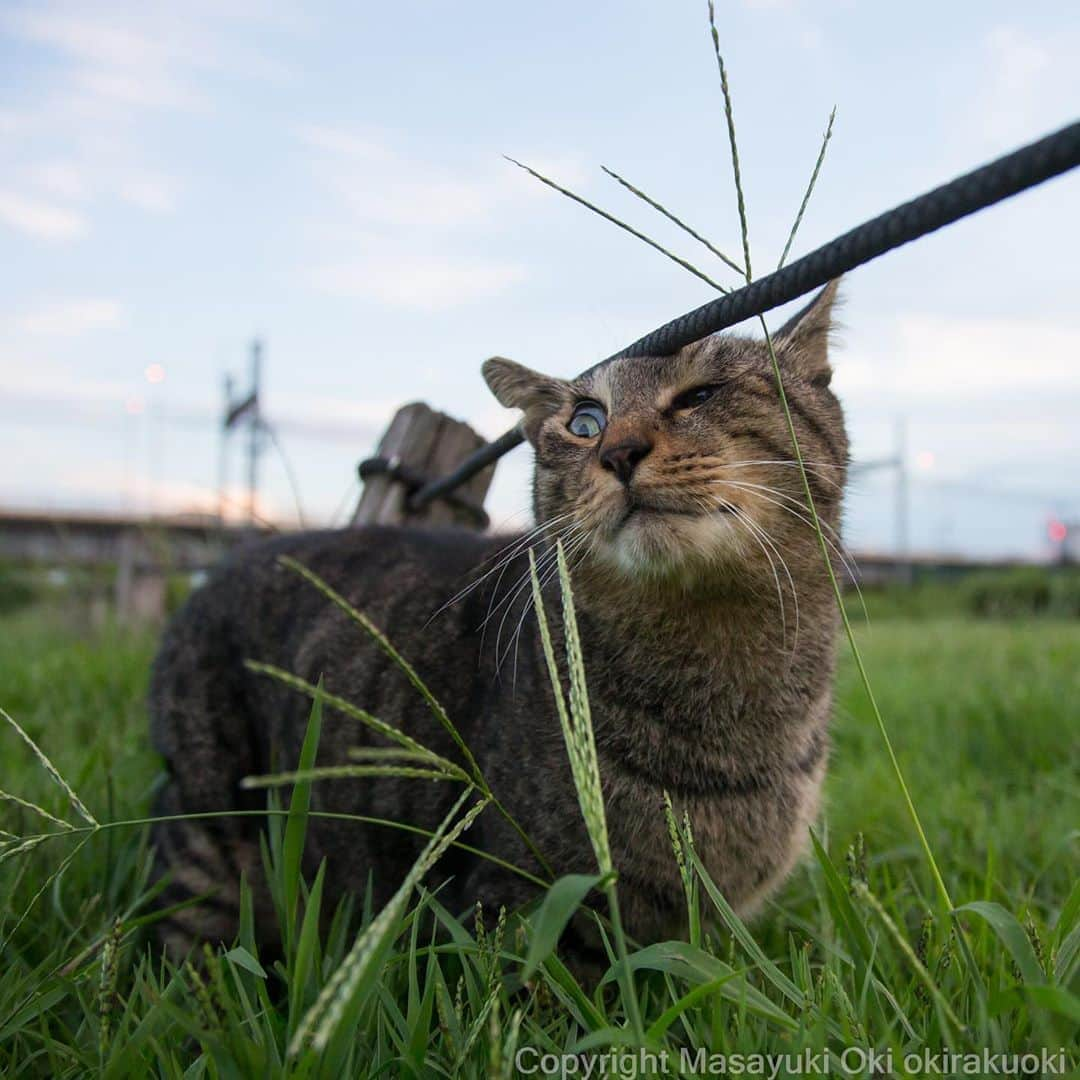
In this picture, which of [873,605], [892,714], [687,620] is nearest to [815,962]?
[687,620]

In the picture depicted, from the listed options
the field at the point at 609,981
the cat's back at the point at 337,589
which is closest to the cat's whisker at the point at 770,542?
the field at the point at 609,981

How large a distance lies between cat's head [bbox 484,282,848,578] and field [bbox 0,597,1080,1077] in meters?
0.60

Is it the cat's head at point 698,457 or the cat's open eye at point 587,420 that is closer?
the cat's head at point 698,457

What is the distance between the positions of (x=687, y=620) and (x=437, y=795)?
28.7 inches

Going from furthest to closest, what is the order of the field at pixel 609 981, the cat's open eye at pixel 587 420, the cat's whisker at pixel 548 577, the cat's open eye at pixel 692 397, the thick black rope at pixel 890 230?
the cat's open eye at pixel 587 420 < the cat's open eye at pixel 692 397 < the cat's whisker at pixel 548 577 < the field at pixel 609 981 < the thick black rope at pixel 890 230

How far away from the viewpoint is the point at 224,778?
2754 mm

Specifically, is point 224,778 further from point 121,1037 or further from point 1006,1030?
point 1006,1030

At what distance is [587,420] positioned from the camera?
236 centimetres

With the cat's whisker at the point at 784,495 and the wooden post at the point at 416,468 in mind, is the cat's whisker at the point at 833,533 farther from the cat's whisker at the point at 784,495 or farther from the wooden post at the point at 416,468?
the wooden post at the point at 416,468

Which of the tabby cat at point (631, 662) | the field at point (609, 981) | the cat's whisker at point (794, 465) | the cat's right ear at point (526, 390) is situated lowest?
the field at point (609, 981)

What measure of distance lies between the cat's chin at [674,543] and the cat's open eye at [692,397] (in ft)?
1.17

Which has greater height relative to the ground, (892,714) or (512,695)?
(512,695)

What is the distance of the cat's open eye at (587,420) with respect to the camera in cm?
232

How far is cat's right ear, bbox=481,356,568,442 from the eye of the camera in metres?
2.67
